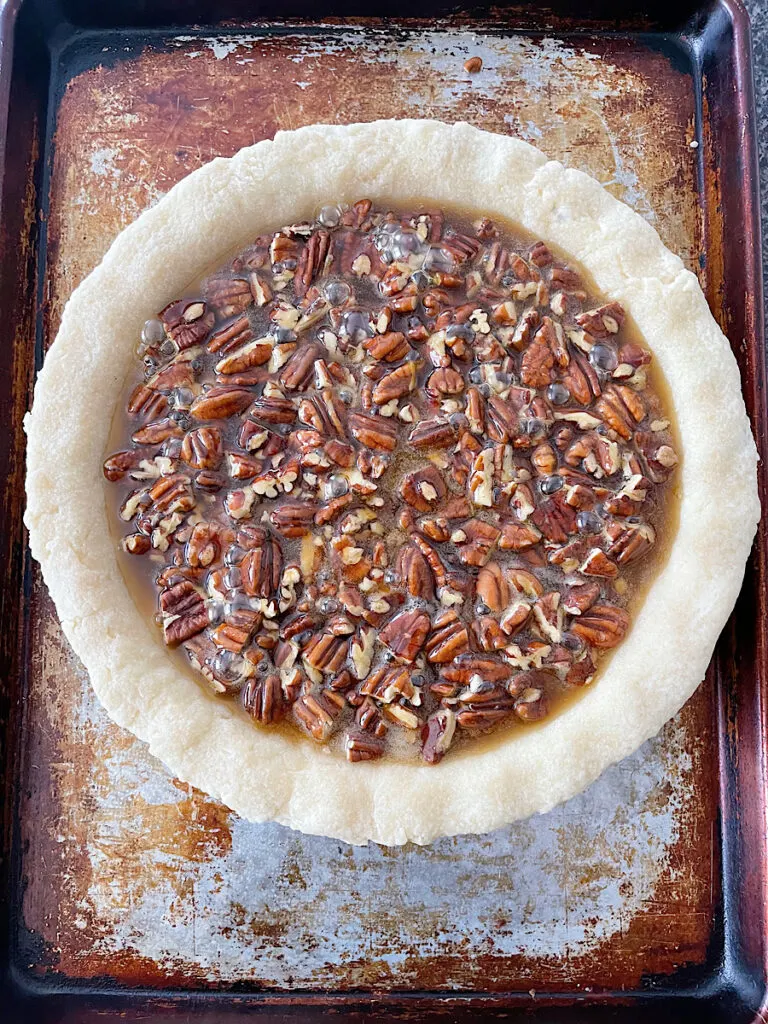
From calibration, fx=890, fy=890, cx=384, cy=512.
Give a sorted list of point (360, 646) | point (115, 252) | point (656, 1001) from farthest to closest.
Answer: point (656, 1001), point (115, 252), point (360, 646)

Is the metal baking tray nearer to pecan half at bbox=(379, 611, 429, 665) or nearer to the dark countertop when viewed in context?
the dark countertop

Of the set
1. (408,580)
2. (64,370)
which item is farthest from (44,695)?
(408,580)

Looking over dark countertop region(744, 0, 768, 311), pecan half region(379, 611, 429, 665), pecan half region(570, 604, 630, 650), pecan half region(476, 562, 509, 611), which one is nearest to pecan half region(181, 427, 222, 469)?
pecan half region(379, 611, 429, 665)

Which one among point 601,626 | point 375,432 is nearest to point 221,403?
point 375,432

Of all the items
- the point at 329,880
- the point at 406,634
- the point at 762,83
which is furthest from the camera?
the point at 762,83

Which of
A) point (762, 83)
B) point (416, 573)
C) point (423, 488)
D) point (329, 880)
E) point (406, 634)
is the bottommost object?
point (329, 880)

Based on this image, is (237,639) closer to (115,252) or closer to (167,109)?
(115,252)

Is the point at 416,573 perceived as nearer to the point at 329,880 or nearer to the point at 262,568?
the point at 262,568
